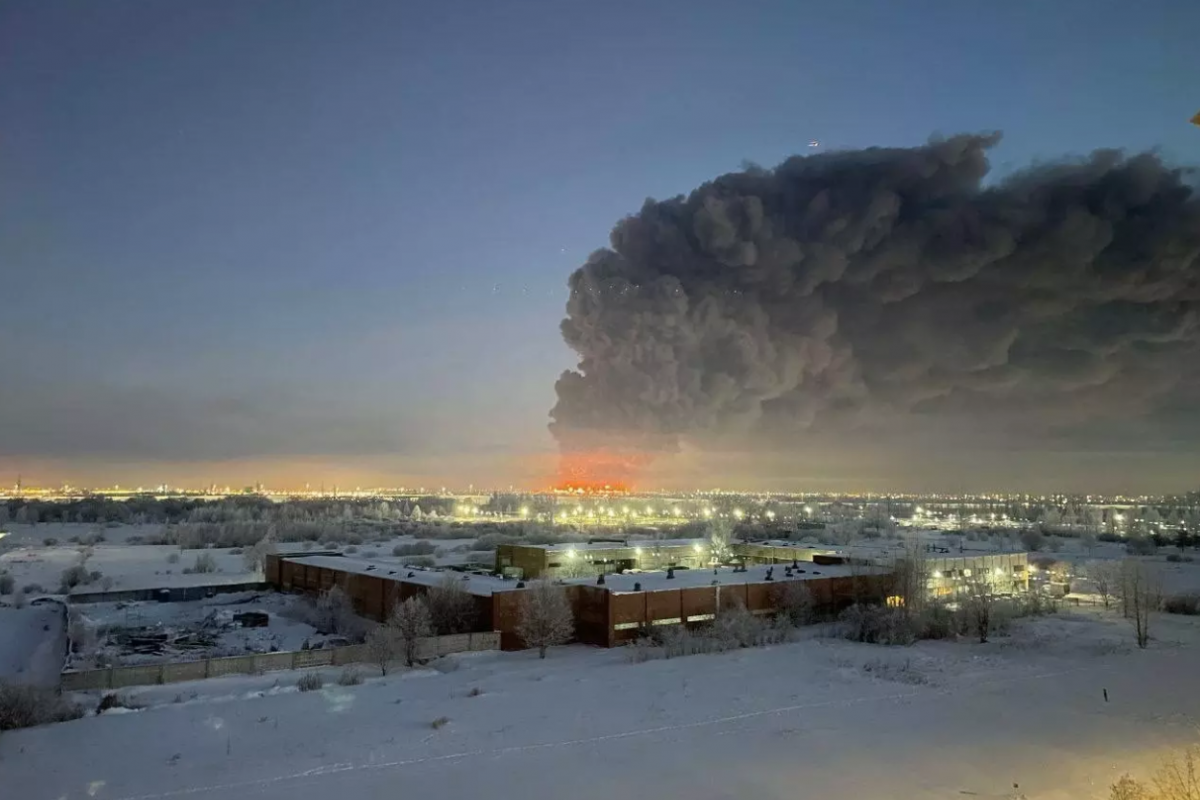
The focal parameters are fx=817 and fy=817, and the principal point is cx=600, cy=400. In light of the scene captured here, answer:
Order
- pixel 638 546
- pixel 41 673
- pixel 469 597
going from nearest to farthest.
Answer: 1. pixel 41 673
2. pixel 469 597
3. pixel 638 546

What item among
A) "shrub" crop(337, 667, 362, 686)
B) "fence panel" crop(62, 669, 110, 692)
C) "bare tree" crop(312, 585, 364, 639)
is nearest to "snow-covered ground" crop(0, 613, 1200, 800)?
"shrub" crop(337, 667, 362, 686)

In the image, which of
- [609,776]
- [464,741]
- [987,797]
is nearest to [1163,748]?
[987,797]

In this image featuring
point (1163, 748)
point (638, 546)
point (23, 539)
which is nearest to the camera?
point (1163, 748)

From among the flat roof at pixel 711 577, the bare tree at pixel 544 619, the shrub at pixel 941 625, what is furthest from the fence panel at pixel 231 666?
the shrub at pixel 941 625

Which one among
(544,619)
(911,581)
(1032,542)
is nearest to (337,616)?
(544,619)

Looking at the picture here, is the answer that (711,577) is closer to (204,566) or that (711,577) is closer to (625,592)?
(625,592)

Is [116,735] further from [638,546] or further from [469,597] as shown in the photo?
[638,546]

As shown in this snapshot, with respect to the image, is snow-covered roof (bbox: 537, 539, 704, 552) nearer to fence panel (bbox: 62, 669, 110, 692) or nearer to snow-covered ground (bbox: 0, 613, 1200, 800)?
snow-covered ground (bbox: 0, 613, 1200, 800)
